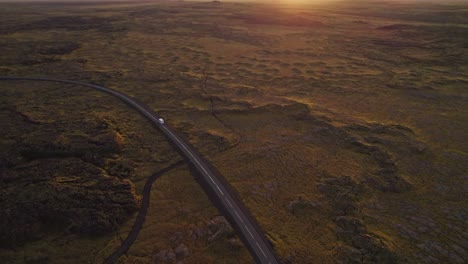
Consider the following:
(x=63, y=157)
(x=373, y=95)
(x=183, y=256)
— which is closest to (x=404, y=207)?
(x=183, y=256)

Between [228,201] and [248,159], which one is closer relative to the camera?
[228,201]

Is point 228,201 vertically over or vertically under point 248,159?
under

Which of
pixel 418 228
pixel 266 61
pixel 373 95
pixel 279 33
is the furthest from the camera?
pixel 279 33

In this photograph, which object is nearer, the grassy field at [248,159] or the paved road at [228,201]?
the paved road at [228,201]

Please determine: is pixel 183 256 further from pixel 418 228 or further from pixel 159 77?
pixel 159 77

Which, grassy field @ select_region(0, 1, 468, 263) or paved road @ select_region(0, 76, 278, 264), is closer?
paved road @ select_region(0, 76, 278, 264)
